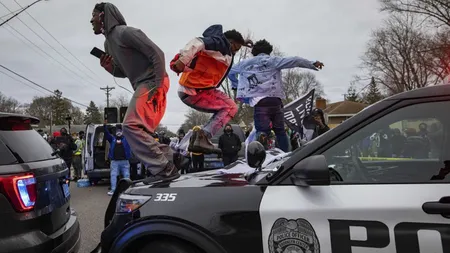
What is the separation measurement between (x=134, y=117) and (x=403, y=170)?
2.29 metres

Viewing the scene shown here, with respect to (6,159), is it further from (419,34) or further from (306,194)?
(419,34)

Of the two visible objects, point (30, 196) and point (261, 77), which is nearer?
point (30, 196)

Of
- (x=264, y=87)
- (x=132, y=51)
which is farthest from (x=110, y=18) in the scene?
(x=264, y=87)

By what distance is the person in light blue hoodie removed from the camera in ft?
17.4

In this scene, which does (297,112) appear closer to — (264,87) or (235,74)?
(235,74)

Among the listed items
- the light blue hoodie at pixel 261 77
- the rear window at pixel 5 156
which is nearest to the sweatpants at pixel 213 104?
the light blue hoodie at pixel 261 77

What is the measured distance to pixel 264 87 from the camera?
5320 millimetres

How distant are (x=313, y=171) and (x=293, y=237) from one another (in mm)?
376

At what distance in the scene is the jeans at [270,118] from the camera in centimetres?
543

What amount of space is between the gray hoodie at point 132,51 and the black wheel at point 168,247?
1.61 meters

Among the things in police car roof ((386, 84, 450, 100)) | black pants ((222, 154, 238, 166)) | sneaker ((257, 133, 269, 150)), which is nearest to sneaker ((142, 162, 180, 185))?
police car roof ((386, 84, 450, 100))

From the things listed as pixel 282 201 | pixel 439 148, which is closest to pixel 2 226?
pixel 282 201

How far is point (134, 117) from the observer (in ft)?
11.3

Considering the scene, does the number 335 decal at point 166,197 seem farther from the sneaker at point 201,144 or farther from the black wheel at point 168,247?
the sneaker at point 201,144
